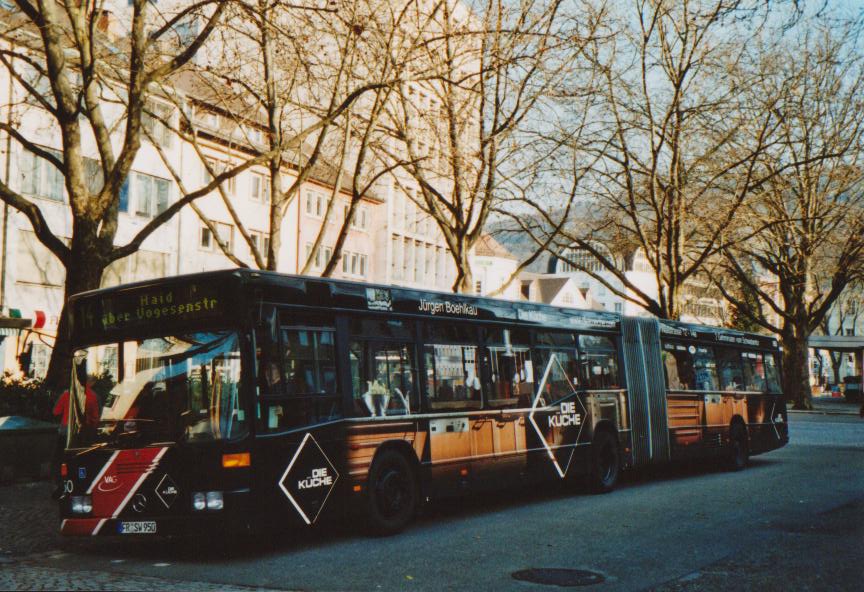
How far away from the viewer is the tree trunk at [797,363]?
158ft

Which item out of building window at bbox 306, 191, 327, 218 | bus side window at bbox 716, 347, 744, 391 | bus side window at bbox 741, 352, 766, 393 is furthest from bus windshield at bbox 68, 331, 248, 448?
building window at bbox 306, 191, 327, 218

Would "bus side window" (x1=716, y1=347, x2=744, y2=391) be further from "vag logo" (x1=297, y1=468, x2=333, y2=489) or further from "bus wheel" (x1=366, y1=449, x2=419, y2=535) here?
"vag logo" (x1=297, y1=468, x2=333, y2=489)

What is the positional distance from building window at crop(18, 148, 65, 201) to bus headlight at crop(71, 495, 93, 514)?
26.2 m

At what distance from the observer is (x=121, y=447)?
9.87 m

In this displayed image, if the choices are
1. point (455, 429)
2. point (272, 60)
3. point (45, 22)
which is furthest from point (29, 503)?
point (272, 60)

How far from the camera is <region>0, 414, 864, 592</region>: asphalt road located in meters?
8.55

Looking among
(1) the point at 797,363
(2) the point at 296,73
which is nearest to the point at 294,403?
→ (2) the point at 296,73

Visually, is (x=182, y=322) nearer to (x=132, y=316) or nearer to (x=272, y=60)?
(x=132, y=316)

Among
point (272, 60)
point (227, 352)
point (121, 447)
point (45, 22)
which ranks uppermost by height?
point (272, 60)

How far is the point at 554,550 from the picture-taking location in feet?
33.1

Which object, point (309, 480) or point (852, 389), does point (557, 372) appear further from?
point (852, 389)

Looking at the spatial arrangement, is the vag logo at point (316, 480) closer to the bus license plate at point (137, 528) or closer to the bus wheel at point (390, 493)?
the bus wheel at point (390, 493)

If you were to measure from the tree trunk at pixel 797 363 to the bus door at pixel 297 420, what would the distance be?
133 feet

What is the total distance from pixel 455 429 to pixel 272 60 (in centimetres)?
996
